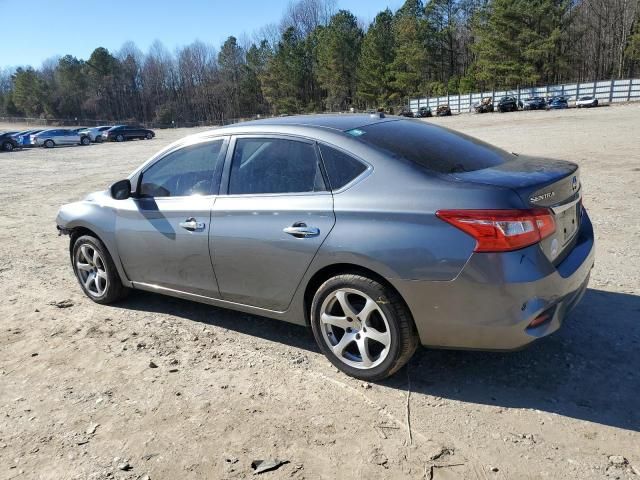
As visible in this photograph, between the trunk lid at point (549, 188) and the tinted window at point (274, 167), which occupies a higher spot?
the tinted window at point (274, 167)

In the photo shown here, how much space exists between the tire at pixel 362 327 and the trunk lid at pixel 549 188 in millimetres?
875

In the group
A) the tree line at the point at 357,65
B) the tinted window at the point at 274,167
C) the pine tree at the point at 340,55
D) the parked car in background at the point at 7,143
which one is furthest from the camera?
the pine tree at the point at 340,55

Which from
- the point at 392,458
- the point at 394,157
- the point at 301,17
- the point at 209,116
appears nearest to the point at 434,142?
the point at 394,157

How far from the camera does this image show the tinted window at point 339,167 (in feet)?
11.0

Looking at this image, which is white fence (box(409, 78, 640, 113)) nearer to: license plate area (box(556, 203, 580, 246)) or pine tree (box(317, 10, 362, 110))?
pine tree (box(317, 10, 362, 110))

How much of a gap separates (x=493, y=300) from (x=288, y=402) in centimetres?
141

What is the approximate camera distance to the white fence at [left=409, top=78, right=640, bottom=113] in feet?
187

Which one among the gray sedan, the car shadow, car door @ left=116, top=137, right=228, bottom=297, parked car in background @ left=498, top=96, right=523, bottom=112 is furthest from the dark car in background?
car door @ left=116, top=137, right=228, bottom=297

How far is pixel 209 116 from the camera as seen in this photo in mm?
122188

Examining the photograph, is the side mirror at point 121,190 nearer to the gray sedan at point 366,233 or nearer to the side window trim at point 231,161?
the gray sedan at point 366,233

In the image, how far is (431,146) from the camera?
3637mm

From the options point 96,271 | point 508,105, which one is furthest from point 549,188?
point 508,105

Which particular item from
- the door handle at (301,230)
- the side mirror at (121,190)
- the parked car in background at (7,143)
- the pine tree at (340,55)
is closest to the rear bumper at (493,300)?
the door handle at (301,230)

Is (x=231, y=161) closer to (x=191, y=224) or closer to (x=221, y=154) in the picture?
(x=221, y=154)
